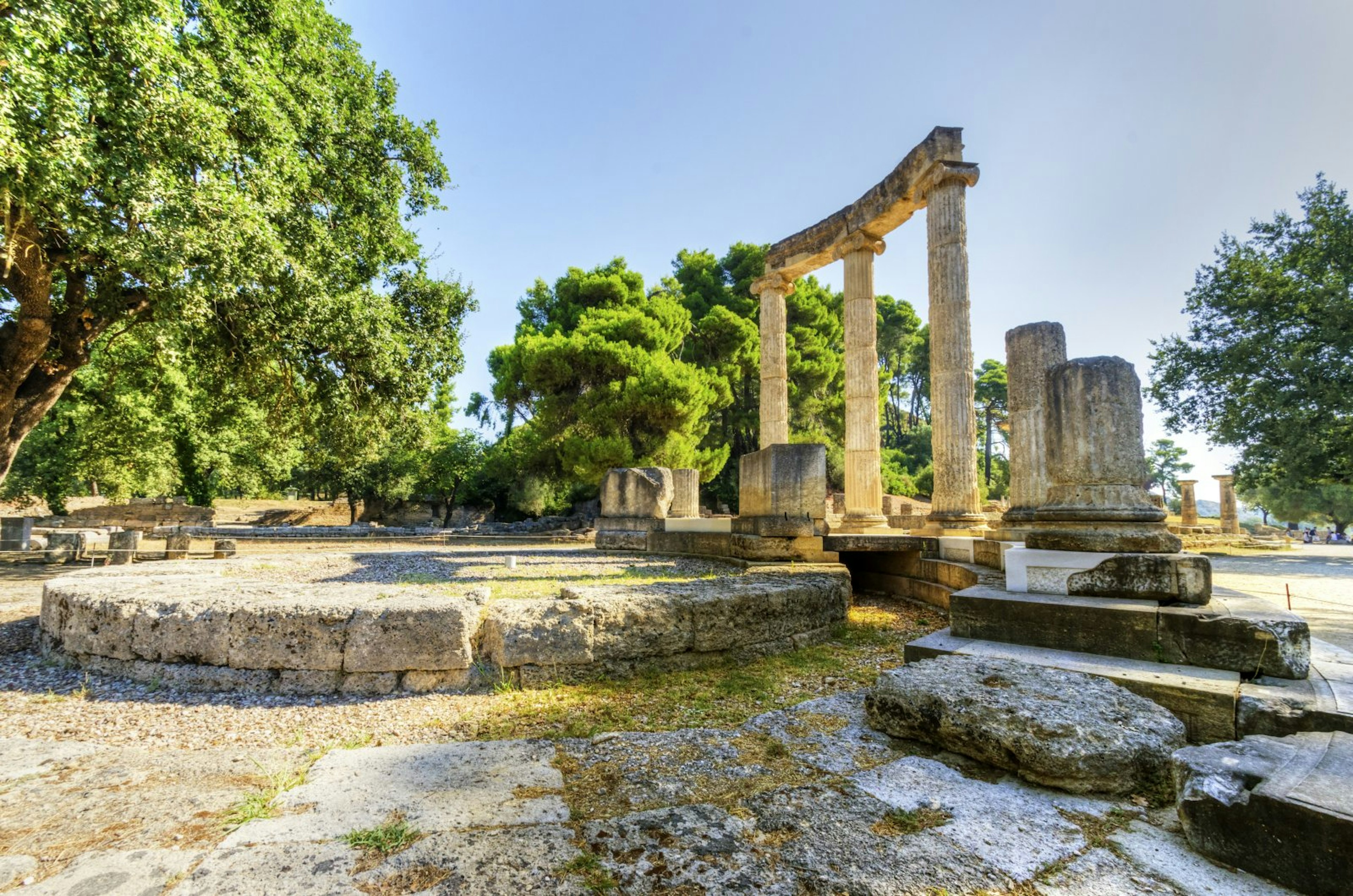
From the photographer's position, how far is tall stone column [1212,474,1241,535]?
78.7ft

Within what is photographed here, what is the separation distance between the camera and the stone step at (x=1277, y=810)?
62.8 inches

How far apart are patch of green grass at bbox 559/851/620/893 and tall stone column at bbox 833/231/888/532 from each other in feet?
33.6

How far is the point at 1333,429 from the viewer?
1529 centimetres

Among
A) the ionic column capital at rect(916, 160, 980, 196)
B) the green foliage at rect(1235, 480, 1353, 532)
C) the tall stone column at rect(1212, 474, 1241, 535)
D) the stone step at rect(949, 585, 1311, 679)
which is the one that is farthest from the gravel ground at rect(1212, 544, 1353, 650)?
the green foliage at rect(1235, 480, 1353, 532)

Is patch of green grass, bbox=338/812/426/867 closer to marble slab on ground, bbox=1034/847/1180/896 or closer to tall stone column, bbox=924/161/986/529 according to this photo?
marble slab on ground, bbox=1034/847/1180/896

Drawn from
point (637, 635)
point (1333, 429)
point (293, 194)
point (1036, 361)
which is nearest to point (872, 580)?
point (1036, 361)

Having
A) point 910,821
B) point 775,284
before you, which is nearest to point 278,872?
point 910,821

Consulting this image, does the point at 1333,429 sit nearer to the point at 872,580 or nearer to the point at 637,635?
the point at 872,580

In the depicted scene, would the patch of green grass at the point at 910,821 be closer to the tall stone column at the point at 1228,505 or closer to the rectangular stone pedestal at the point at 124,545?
the rectangular stone pedestal at the point at 124,545

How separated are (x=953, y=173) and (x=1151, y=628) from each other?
8257 millimetres

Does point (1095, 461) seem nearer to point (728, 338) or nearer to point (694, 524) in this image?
point (694, 524)

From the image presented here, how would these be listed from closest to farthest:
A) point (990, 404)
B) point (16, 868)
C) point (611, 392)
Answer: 1. point (16, 868)
2. point (611, 392)
3. point (990, 404)

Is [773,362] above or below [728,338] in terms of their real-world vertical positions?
below

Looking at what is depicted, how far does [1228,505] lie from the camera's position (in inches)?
966
